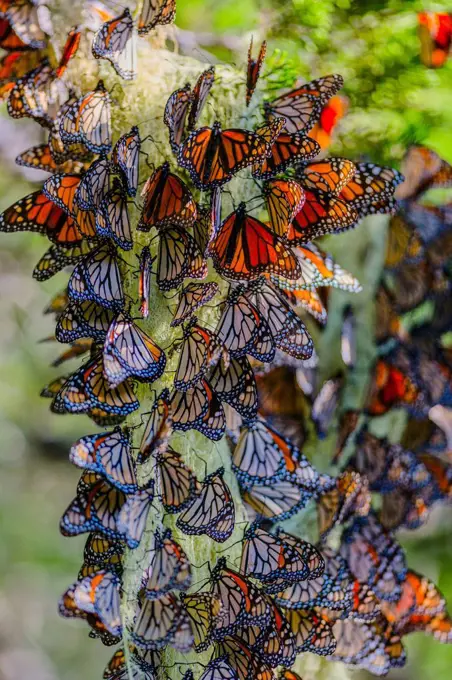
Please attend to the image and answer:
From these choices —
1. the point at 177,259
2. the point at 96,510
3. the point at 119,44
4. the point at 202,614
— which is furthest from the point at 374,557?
the point at 119,44

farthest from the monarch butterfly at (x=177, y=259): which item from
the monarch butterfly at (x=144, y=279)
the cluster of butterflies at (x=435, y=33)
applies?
the cluster of butterflies at (x=435, y=33)

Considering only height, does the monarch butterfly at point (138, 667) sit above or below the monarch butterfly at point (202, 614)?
below

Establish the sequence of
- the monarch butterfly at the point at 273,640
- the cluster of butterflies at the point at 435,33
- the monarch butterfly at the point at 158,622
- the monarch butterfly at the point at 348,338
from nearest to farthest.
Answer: the monarch butterfly at the point at 158,622, the monarch butterfly at the point at 273,640, the cluster of butterflies at the point at 435,33, the monarch butterfly at the point at 348,338

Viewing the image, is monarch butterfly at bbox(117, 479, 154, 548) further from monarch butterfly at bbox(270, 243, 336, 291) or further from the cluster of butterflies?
the cluster of butterflies

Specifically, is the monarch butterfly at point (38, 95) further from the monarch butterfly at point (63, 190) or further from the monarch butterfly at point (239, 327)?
the monarch butterfly at point (239, 327)

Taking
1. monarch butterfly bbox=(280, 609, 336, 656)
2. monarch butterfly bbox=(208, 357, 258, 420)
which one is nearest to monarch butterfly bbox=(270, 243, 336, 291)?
monarch butterfly bbox=(208, 357, 258, 420)

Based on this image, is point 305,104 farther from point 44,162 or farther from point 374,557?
point 374,557
